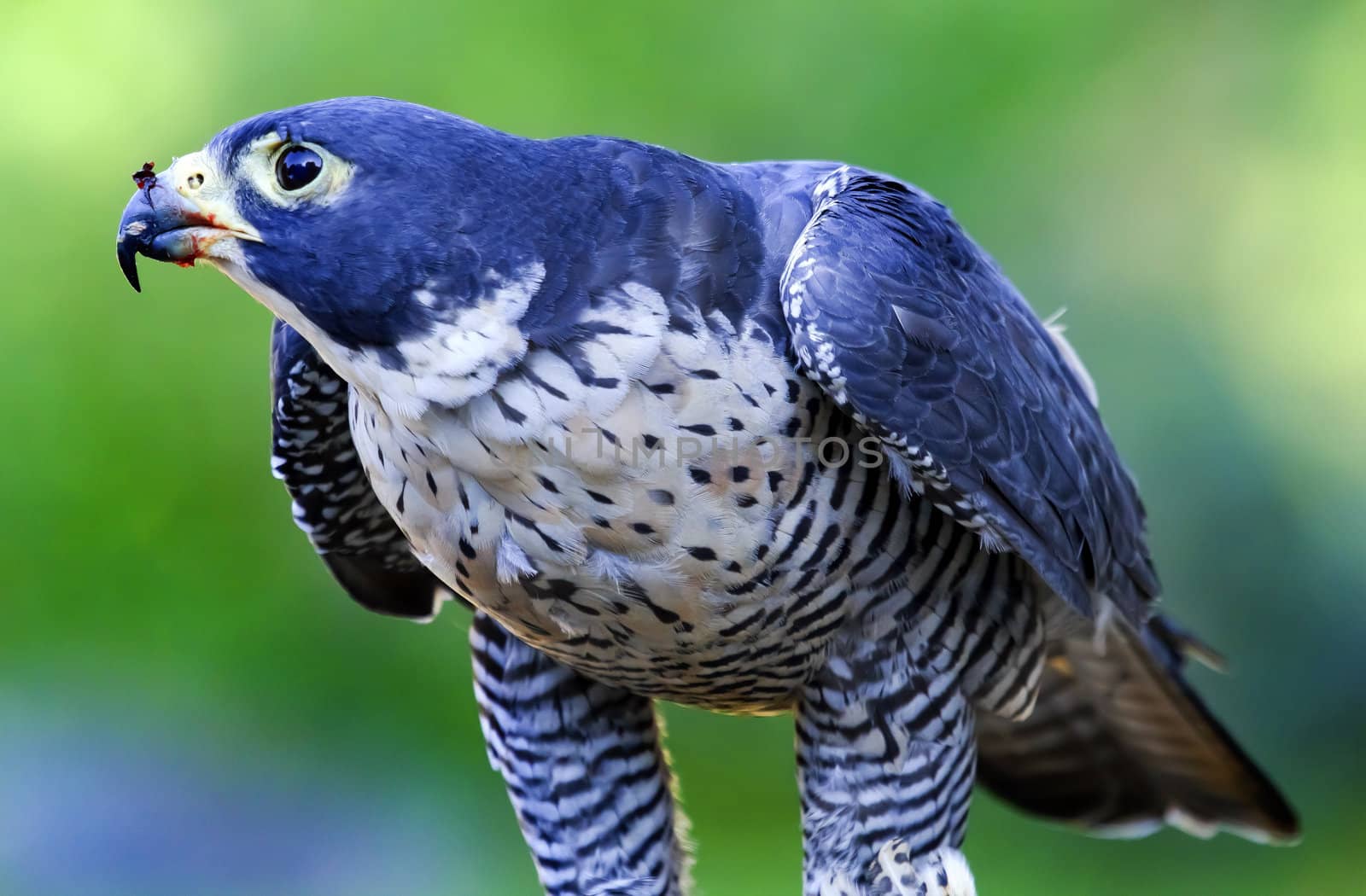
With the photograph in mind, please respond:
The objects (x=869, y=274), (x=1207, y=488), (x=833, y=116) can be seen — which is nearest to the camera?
(x=869, y=274)

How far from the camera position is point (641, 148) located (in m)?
2.27

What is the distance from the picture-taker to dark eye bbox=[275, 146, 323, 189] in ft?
6.51

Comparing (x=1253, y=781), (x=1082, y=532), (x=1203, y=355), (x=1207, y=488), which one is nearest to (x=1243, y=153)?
(x=1203, y=355)

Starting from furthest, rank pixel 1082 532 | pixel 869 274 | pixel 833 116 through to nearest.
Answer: pixel 833 116 → pixel 1082 532 → pixel 869 274

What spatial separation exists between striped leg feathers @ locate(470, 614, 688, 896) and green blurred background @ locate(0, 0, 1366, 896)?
99.8 inches

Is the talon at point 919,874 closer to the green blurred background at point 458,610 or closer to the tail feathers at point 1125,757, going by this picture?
the tail feathers at point 1125,757

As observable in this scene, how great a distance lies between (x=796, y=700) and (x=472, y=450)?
0.90 m

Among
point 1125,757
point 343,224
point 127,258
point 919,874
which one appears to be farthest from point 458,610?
point 343,224

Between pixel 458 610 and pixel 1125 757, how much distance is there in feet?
8.67

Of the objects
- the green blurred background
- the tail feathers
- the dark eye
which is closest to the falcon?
the dark eye

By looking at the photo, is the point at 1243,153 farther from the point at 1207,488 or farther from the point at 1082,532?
the point at 1082,532

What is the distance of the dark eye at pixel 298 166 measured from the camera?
198 centimetres

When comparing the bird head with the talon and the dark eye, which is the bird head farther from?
the talon

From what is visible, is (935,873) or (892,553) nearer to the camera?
(892,553)
